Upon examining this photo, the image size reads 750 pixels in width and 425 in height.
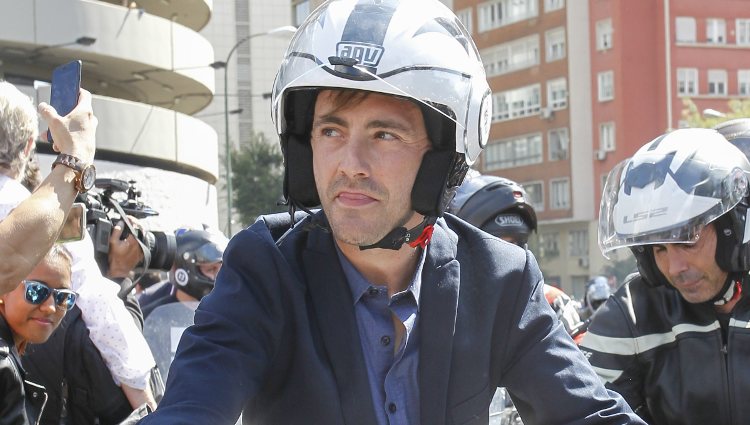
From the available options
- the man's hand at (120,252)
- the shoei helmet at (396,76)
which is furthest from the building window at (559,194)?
the shoei helmet at (396,76)

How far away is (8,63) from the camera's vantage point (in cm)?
2506

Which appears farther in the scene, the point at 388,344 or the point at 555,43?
the point at 555,43

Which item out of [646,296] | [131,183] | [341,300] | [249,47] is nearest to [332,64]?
[341,300]

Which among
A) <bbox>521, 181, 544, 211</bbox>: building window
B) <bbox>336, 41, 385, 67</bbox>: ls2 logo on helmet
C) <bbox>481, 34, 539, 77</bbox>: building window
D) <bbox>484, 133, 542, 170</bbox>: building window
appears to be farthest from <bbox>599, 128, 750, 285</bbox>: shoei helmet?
<bbox>484, 133, 542, 170</bbox>: building window

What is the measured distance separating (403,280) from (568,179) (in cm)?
5547

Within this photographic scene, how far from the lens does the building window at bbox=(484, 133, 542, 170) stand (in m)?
58.9

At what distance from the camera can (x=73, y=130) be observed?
3.83 metres

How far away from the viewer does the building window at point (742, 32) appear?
5703 cm

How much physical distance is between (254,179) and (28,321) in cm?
4419

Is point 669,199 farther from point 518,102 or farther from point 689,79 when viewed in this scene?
point 518,102

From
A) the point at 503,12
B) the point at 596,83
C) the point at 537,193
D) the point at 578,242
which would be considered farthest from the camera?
the point at 503,12

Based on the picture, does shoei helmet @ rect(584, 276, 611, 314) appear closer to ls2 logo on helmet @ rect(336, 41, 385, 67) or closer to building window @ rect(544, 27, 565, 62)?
ls2 logo on helmet @ rect(336, 41, 385, 67)

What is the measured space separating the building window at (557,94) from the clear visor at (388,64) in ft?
180

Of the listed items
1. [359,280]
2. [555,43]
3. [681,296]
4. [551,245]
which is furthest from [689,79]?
[359,280]
